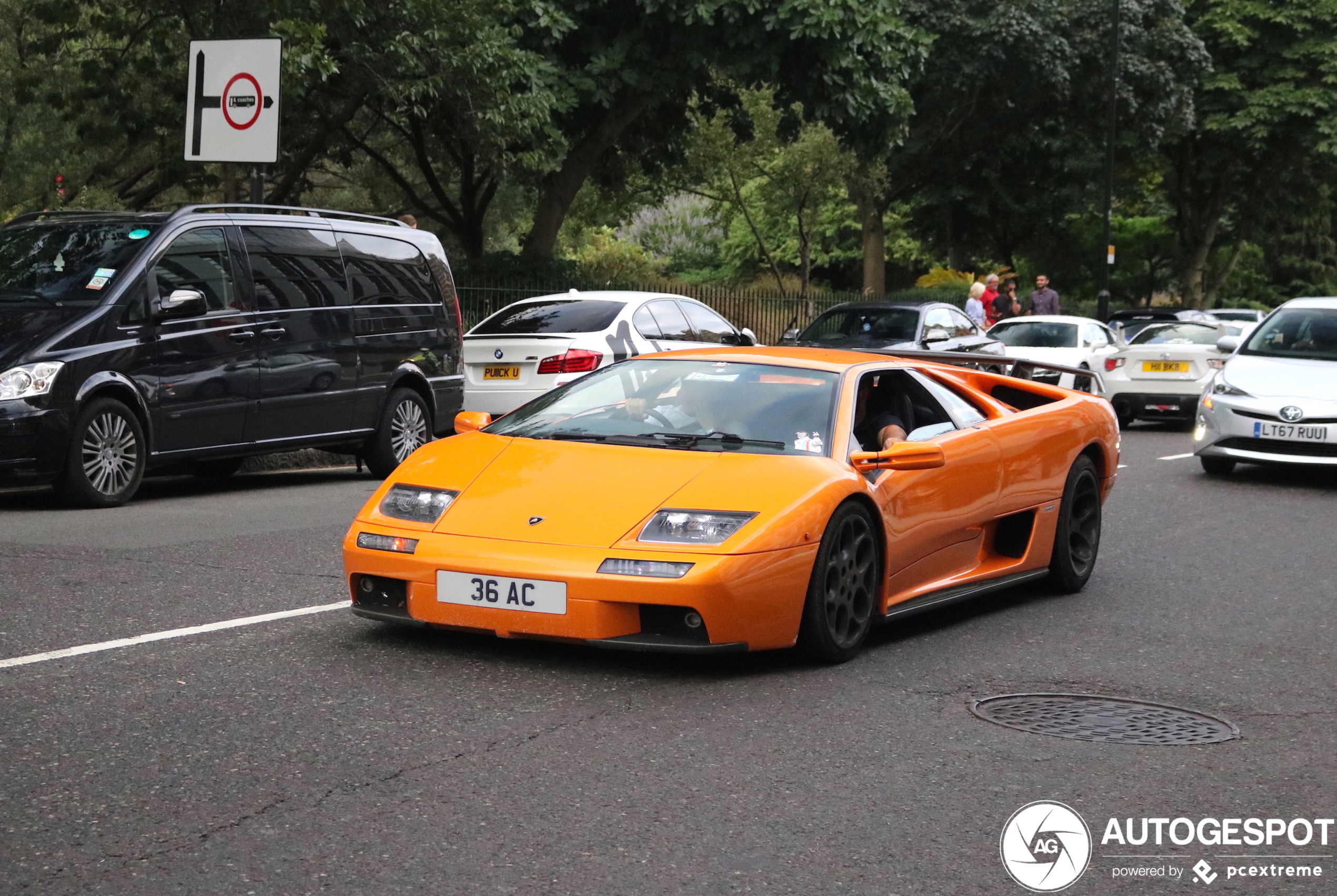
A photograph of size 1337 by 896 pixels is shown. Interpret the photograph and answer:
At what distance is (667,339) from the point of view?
16.0 metres

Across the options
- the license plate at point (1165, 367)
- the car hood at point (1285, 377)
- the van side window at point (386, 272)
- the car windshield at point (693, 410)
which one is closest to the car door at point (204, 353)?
the van side window at point (386, 272)

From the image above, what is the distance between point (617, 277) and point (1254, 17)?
27543mm

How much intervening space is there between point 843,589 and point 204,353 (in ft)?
21.4

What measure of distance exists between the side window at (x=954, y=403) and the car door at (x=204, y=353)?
18.7 feet

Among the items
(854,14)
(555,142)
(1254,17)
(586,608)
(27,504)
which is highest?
(1254,17)

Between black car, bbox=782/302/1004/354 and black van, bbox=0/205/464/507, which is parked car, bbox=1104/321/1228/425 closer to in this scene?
black car, bbox=782/302/1004/354

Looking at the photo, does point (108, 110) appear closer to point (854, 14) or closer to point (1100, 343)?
point (854, 14)

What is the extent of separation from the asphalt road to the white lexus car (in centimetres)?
607

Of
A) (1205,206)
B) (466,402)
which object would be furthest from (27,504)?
(1205,206)

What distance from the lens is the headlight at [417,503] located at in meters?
6.31

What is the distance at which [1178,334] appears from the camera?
22.9 meters

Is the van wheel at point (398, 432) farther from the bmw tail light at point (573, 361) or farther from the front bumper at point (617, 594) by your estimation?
the front bumper at point (617, 594)

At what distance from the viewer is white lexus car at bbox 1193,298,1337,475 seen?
45.2 ft

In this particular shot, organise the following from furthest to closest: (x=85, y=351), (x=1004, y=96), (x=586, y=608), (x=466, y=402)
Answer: (x=1004, y=96) → (x=466, y=402) → (x=85, y=351) → (x=586, y=608)
